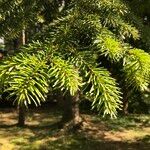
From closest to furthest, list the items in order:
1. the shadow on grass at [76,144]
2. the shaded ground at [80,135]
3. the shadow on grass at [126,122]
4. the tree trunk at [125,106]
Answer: the shadow on grass at [76,144], the shaded ground at [80,135], the shadow on grass at [126,122], the tree trunk at [125,106]

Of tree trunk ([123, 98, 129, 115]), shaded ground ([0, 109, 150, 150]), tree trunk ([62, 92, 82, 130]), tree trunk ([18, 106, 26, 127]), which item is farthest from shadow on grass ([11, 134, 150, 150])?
tree trunk ([123, 98, 129, 115])

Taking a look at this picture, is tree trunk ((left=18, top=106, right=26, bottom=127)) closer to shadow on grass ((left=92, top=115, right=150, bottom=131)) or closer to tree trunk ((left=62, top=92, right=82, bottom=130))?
tree trunk ((left=62, top=92, right=82, bottom=130))

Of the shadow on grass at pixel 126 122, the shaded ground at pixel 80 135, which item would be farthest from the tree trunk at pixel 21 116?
the shadow on grass at pixel 126 122

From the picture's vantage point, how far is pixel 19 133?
468 inches

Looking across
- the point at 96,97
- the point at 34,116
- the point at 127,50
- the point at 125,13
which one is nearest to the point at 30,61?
the point at 96,97

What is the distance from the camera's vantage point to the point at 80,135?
11695 millimetres

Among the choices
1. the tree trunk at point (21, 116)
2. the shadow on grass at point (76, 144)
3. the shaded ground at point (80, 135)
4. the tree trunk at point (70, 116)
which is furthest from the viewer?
the tree trunk at point (21, 116)

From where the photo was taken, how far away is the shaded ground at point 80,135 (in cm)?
1075

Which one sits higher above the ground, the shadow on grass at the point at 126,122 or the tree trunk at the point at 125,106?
the tree trunk at the point at 125,106

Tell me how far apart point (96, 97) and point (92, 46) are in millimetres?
419

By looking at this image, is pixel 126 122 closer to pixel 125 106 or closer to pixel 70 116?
pixel 125 106

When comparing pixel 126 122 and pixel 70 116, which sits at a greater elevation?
pixel 70 116

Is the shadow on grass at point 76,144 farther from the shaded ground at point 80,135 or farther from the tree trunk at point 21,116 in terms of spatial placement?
the tree trunk at point 21,116

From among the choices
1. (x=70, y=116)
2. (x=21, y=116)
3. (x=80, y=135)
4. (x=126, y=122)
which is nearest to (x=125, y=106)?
(x=126, y=122)
